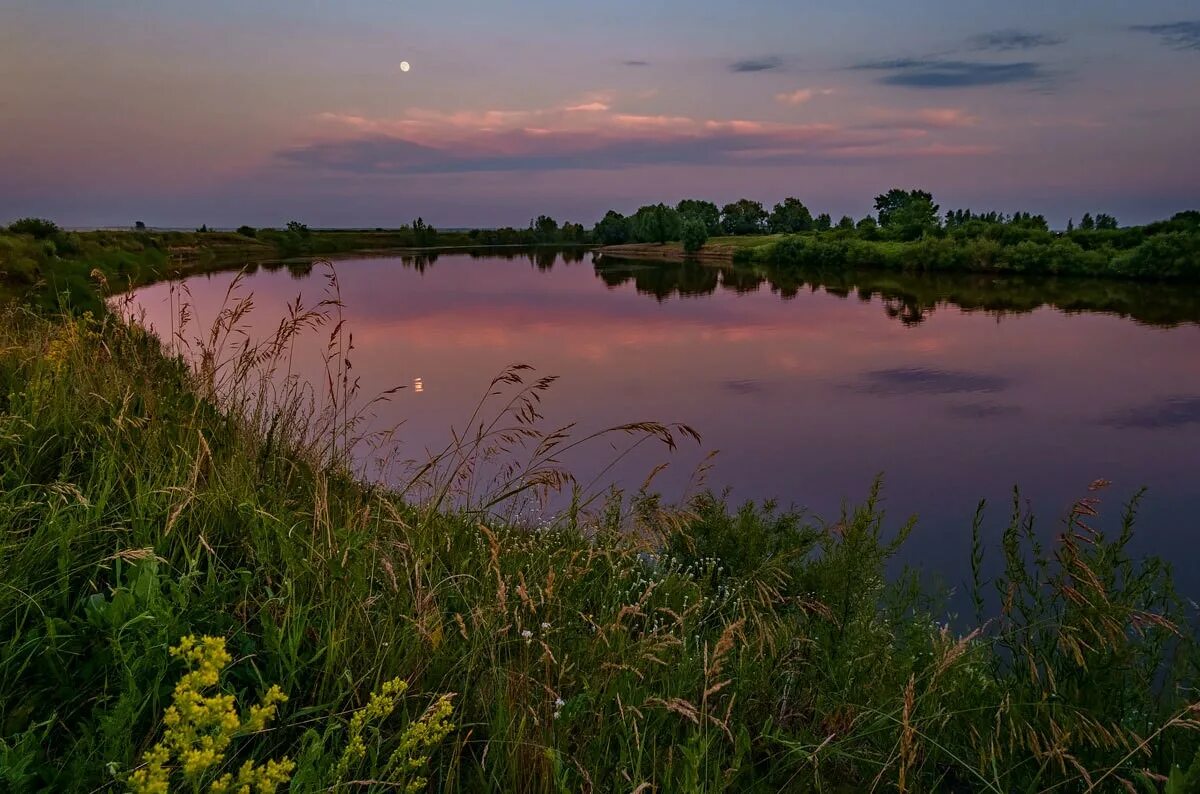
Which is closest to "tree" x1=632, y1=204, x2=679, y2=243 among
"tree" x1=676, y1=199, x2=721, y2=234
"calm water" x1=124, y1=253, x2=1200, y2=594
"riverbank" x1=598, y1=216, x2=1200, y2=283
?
"tree" x1=676, y1=199, x2=721, y2=234

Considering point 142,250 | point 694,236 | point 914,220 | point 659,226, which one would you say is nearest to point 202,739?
point 142,250

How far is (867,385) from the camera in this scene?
25562mm

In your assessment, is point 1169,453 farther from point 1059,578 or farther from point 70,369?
point 70,369

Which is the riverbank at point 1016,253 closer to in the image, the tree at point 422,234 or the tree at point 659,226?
the tree at point 659,226

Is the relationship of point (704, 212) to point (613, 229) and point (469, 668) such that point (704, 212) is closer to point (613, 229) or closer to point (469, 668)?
point (613, 229)

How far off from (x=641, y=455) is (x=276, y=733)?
576 inches

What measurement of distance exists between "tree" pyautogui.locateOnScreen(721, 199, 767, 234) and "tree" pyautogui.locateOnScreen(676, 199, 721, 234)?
1.71m

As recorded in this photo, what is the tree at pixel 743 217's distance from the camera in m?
150

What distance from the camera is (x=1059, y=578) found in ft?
9.66

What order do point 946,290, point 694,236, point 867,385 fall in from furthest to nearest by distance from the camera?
point 694,236
point 946,290
point 867,385

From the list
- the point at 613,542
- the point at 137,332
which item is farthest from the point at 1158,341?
the point at 137,332

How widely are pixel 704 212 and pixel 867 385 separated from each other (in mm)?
150533

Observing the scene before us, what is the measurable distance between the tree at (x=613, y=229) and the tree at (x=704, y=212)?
13.1 meters

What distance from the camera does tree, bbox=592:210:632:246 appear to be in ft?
534
